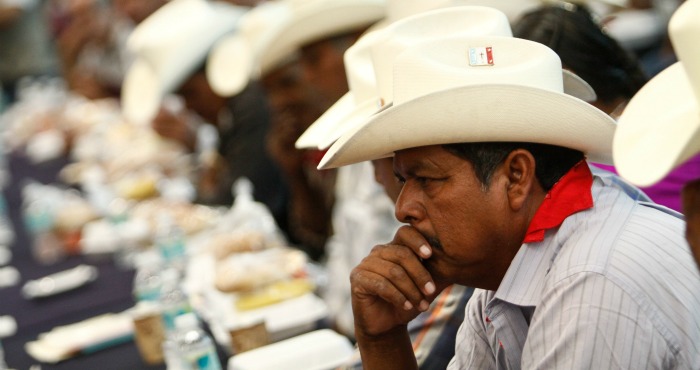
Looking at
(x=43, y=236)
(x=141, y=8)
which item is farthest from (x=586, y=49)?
(x=141, y=8)

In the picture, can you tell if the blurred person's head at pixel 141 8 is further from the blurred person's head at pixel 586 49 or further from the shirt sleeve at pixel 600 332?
the shirt sleeve at pixel 600 332

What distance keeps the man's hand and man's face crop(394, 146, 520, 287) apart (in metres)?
0.03

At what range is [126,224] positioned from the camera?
147 inches

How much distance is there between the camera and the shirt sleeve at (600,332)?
1359 mm

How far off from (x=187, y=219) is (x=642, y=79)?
A: 188 centimetres

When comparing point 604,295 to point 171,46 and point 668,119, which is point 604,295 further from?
point 171,46

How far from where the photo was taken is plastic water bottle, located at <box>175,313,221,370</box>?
2.13 metres

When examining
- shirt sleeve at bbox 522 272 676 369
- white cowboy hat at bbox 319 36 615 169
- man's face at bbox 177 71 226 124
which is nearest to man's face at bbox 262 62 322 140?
man's face at bbox 177 71 226 124

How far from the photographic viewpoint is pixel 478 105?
4.90 feet

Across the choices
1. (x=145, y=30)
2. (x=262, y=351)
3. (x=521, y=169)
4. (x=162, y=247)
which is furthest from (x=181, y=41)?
(x=521, y=169)

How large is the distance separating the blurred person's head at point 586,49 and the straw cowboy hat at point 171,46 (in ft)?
8.15

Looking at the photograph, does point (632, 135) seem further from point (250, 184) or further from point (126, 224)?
point (250, 184)

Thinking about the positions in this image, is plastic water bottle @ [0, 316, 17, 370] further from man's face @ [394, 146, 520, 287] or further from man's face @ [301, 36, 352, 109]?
man's face @ [394, 146, 520, 287]

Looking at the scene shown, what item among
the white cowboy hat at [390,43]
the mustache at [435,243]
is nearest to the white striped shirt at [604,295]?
the mustache at [435,243]
